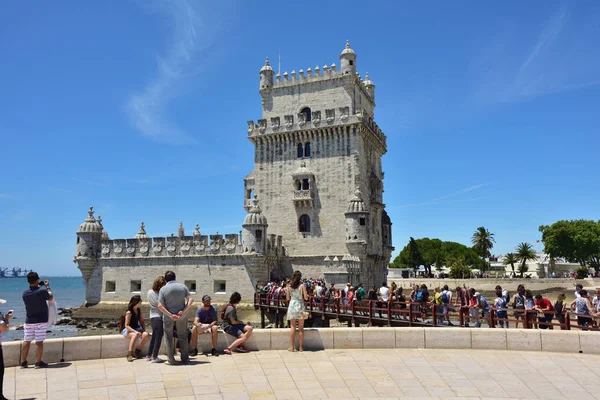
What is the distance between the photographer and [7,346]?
923 centimetres

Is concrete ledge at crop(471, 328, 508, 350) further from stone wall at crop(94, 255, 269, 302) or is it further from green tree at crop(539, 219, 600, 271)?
green tree at crop(539, 219, 600, 271)

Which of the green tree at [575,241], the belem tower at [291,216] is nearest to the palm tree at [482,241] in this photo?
the green tree at [575,241]

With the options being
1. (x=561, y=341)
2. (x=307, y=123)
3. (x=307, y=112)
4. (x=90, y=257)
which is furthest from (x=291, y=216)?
(x=561, y=341)

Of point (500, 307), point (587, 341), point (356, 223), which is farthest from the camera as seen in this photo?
point (356, 223)

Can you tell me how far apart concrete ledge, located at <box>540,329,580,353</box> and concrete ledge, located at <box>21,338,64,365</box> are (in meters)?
10.8

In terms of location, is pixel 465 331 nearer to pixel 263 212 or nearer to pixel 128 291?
pixel 263 212

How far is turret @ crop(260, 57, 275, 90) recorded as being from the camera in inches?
1503

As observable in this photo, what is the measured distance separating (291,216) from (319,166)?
433 cm

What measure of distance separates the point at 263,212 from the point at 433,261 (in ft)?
189

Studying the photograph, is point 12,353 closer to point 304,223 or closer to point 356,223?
point 356,223

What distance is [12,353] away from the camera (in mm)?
9328

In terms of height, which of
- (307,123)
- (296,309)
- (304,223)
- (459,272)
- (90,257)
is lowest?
(459,272)

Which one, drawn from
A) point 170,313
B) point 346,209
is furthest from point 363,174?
point 170,313

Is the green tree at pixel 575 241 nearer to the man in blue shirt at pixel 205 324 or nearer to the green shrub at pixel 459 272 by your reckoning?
the green shrub at pixel 459 272
